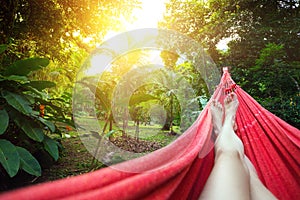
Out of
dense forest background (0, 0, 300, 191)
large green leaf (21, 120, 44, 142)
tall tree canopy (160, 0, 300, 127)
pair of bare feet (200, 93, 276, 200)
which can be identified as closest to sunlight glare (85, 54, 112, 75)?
dense forest background (0, 0, 300, 191)

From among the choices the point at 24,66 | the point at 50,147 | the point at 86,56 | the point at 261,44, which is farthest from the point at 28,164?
the point at 261,44

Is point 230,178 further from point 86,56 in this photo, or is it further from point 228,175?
point 86,56

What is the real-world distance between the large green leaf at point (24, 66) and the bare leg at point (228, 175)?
4.16ft

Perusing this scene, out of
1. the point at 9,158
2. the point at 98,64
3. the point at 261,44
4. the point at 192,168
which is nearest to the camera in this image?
the point at 192,168

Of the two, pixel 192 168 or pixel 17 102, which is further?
pixel 17 102

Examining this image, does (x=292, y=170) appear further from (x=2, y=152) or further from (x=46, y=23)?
(x=46, y=23)

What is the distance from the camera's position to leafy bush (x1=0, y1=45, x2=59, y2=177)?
135cm

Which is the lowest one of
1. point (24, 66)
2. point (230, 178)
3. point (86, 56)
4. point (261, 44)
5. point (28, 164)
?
point (28, 164)

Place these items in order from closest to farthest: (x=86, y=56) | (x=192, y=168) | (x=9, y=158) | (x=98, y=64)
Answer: (x=192, y=168), (x=9, y=158), (x=98, y=64), (x=86, y=56)

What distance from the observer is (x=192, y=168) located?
28.0 inches

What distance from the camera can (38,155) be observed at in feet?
6.87

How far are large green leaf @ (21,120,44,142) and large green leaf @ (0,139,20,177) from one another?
28cm

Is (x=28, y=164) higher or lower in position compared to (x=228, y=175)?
lower

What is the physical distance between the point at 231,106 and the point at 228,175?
0.76 m
